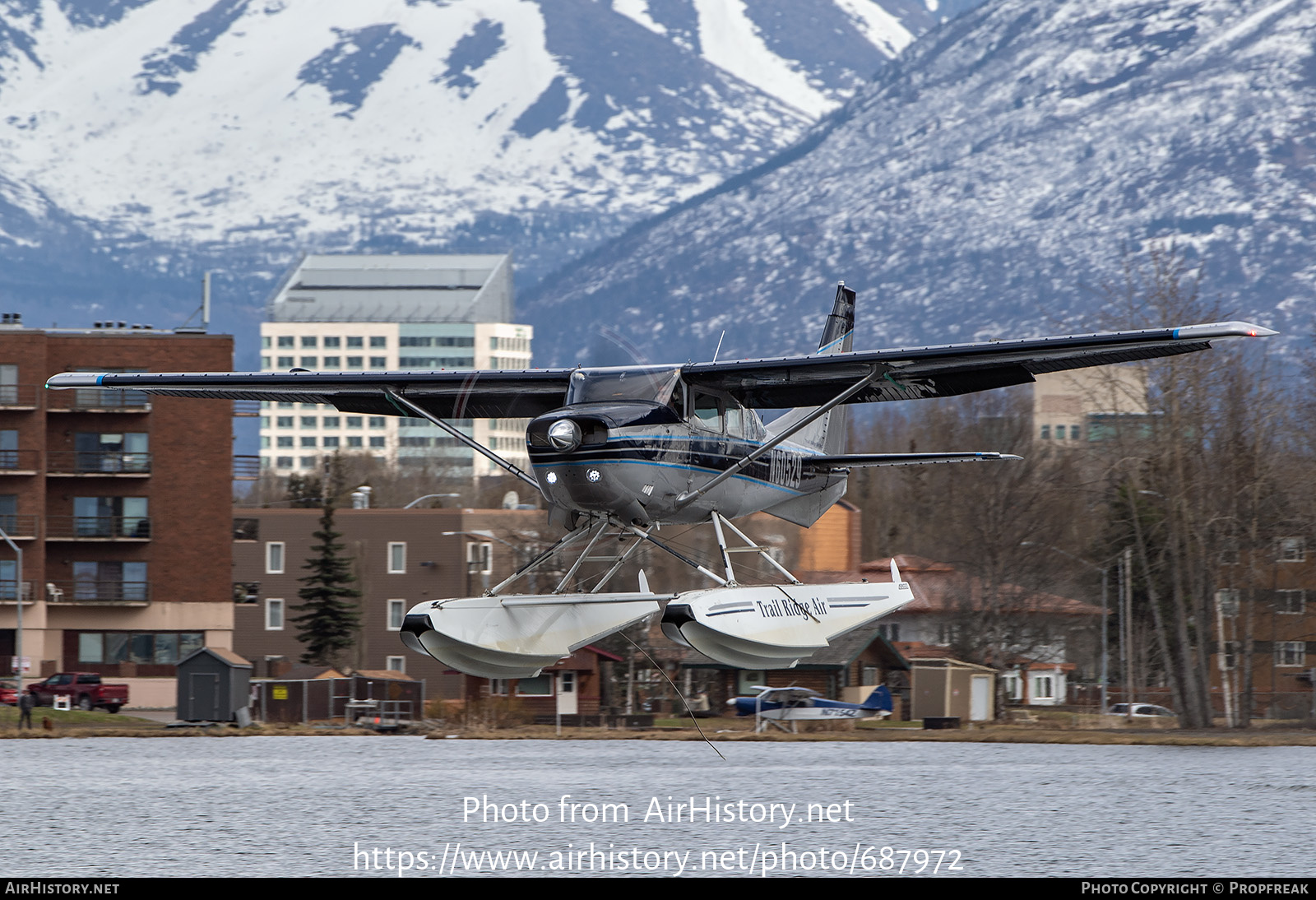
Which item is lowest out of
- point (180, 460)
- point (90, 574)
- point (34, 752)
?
point (34, 752)

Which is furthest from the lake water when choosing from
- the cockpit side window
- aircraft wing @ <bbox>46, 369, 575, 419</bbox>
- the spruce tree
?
the cockpit side window

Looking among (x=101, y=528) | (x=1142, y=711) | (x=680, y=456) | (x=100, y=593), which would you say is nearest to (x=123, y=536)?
(x=101, y=528)

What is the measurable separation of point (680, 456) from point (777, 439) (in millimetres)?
1718

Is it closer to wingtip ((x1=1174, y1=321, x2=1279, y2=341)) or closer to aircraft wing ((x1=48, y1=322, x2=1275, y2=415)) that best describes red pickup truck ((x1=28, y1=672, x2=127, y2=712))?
aircraft wing ((x1=48, y1=322, x2=1275, y2=415))

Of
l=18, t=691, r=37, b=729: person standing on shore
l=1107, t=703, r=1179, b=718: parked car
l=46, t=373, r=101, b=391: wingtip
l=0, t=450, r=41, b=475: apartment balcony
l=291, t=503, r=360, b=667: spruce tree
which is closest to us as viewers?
l=46, t=373, r=101, b=391: wingtip

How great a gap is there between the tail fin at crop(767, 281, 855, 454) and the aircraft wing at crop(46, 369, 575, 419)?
4.19 metres

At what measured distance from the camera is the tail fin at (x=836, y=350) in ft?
81.9

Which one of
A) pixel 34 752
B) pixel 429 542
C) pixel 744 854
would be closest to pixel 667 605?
pixel 744 854

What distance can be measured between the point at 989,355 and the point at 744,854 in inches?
741

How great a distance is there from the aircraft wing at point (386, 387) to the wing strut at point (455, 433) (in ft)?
0.39

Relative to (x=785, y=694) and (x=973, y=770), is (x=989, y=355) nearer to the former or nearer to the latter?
(x=973, y=770)

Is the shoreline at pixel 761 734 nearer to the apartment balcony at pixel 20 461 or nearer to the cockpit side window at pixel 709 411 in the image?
the apartment balcony at pixel 20 461

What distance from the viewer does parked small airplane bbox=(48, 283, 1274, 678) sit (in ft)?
63.7

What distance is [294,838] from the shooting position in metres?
37.6
